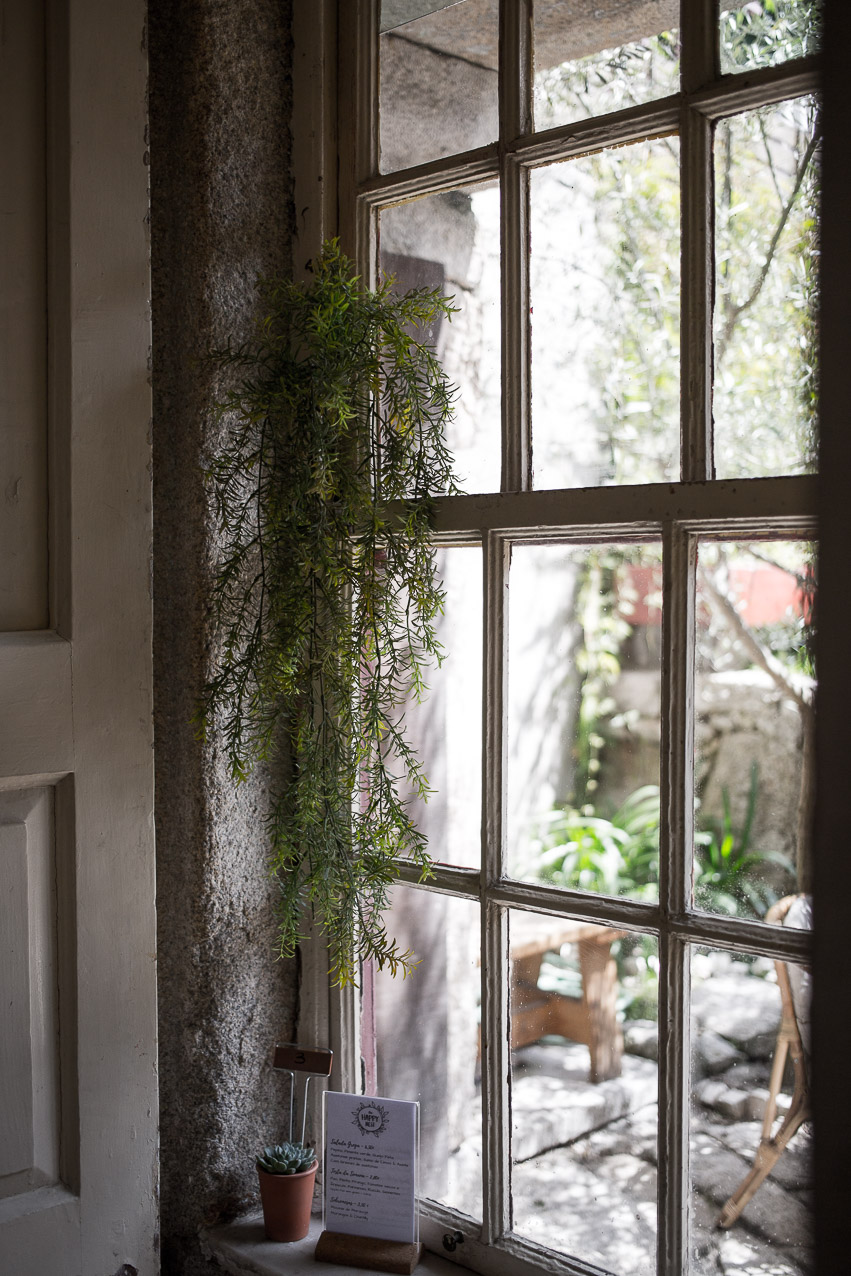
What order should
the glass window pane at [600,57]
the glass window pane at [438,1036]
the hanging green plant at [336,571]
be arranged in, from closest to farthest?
the glass window pane at [600,57] → the hanging green plant at [336,571] → the glass window pane at [438,1036]

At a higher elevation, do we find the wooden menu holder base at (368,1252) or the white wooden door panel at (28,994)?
the white wooden door panel at (28,994)

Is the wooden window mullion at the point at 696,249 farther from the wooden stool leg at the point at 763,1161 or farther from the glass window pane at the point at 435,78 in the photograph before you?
the wooden stool leg at the point at 763,1161

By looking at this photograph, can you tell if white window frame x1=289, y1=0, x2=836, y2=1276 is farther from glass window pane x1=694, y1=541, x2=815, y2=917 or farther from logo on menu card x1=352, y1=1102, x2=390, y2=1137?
logo on menu card x1=352, y1=1102, x2=390, y2=1137

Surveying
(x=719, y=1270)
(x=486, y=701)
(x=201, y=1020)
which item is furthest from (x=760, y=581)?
(x=201, y=1020)

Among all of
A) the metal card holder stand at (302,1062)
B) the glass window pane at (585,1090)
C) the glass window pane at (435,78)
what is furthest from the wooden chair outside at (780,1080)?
the glass window pane at (435,78)

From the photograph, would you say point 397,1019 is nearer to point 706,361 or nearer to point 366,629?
point 366,629

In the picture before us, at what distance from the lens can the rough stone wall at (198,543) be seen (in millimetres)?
1386

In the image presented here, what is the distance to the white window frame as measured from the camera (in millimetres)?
1075

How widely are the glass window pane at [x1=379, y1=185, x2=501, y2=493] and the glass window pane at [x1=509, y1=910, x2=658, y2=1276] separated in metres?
0.60

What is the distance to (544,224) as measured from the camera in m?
1.25

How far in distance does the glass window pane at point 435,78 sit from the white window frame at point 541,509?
26 millimetres

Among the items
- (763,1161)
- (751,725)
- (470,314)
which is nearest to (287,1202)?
(763,1161)

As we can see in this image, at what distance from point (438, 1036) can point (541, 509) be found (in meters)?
0.74

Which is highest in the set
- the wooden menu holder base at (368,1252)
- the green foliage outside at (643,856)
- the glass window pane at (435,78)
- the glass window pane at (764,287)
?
the glass window pane at (435,78)
